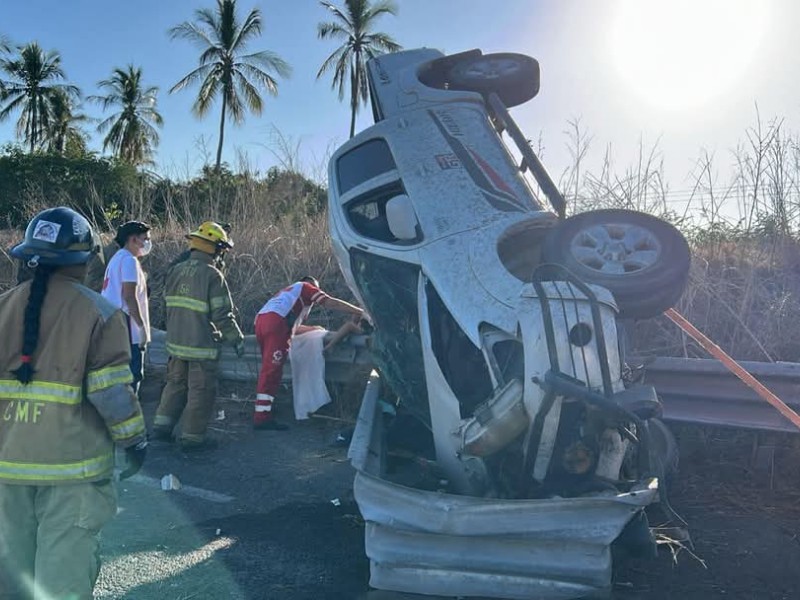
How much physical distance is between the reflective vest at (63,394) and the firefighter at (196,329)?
10.3ft

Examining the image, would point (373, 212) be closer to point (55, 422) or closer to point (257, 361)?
point (55, 422)

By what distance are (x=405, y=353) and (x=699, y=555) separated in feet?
5.78

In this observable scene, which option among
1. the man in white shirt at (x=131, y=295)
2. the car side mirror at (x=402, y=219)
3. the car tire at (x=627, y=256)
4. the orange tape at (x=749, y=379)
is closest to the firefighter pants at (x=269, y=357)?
the man in white shirt at (x=131, y=295)

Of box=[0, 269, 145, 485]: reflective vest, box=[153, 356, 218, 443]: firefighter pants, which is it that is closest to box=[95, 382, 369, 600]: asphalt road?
box=[153, 356, 218, 443]: firefighter pants

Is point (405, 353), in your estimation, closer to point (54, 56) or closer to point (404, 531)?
point (404, 531)

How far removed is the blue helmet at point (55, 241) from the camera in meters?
2.66

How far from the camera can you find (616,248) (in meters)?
4.01

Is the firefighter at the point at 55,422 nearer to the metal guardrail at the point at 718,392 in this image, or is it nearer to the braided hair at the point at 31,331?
the braided hair at the point at 31,331

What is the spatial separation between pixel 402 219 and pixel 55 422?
213cm

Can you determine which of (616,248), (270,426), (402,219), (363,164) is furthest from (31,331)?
(270,426)

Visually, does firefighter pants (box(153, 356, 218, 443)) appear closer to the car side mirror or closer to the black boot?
the black boot

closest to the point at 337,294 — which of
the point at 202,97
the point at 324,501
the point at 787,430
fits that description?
the point at 324,501

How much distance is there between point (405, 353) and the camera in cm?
412

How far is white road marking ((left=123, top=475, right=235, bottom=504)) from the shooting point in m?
4.52
